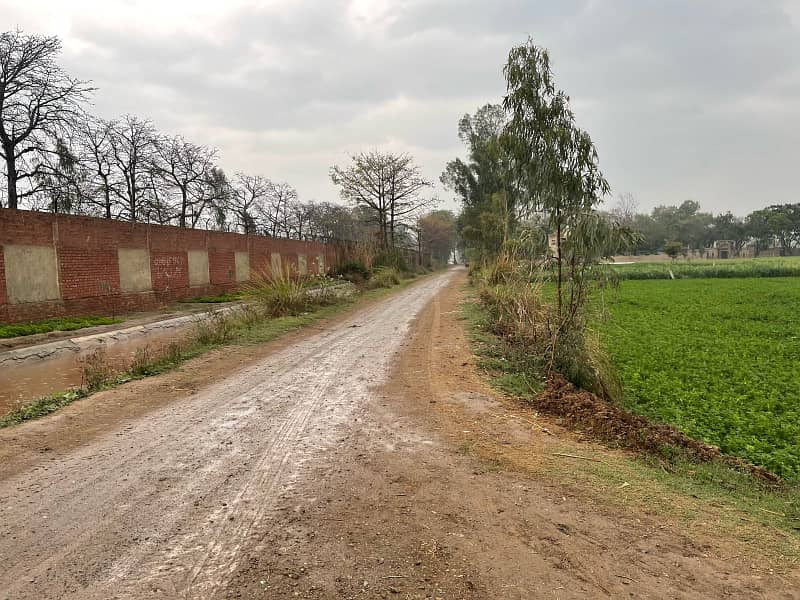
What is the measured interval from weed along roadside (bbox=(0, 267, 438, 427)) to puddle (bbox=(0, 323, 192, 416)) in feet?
0.38

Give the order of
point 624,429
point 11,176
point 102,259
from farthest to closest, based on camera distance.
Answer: point 11,176 → point 102,259 → point 624,429

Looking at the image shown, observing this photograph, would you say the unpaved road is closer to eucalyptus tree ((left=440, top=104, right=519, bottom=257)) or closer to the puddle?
the puddle

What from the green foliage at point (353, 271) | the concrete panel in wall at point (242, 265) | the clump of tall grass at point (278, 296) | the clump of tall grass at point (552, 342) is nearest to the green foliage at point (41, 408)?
the clump of tall grass at point (552, 342)

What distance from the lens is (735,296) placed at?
21594 mm

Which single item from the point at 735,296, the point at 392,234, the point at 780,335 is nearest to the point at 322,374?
the point at 780,335

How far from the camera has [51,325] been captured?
1117cm

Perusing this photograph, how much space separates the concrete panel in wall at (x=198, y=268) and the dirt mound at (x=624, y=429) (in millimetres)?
16097

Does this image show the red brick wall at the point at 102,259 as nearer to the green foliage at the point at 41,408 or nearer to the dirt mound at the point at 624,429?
the green foliage at the point at 41,408

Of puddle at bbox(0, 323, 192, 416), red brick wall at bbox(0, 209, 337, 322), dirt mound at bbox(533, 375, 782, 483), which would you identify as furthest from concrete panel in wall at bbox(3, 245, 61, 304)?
dirt mound at bbox(533, 375, 782, 483)

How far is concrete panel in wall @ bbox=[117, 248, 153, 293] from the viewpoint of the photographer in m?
15.0

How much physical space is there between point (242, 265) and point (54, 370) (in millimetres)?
15039

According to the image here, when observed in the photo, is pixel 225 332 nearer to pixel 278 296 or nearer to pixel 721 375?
pixel 278 296

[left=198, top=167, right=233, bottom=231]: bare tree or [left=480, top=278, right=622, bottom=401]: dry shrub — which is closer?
[left=480, top=278, right=622, bottom=401]: dry shrub

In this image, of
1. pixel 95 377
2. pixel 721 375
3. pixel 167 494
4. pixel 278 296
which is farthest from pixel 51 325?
pixel 721 375
